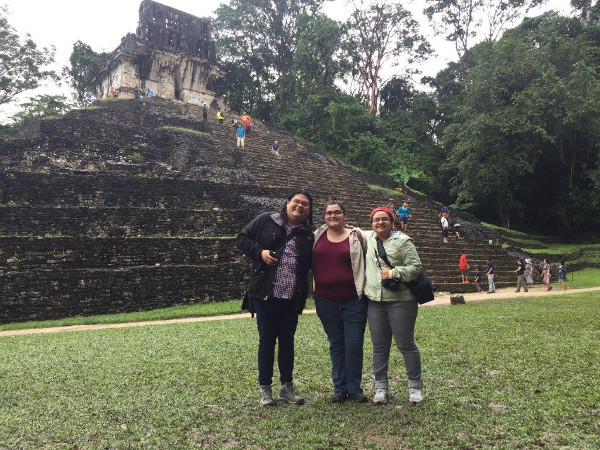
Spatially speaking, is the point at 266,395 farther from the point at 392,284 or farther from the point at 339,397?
the point at 392,284

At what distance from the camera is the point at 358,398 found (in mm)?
3428

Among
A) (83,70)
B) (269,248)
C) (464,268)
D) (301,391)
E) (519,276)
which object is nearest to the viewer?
(269,248)

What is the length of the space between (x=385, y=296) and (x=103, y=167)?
542 inches

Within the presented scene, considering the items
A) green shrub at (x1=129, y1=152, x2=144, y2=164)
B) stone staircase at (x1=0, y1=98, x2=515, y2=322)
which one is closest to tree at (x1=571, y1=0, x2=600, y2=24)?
stone staircase at (x1=0, y1=98, x2=515, y2=322)

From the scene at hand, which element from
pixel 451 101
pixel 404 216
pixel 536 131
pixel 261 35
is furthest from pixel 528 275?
pixel 261 35

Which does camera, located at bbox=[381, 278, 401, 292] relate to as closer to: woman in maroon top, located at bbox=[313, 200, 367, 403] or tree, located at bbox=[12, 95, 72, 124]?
woman in maroon top, located at bbox=[313, 200, 367, 403]

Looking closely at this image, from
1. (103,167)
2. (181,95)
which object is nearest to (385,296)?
(103,167)

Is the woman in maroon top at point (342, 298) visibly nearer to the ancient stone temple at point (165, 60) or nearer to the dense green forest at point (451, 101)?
the dense green forest at point (451, 101)

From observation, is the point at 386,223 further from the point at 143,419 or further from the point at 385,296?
the point at 143,419

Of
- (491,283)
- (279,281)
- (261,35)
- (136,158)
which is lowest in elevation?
(491,283)

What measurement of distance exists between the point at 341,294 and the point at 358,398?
766 millimetres

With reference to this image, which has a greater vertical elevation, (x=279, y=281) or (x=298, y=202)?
(x=298, y=202)

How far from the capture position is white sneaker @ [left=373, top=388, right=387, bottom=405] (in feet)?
11.0

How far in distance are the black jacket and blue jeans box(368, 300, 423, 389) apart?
21.7 inches
